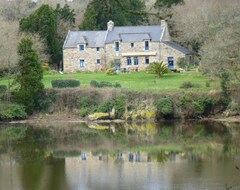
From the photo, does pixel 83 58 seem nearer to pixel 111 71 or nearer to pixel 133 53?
pixel 133 53

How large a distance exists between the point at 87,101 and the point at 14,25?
745 inches

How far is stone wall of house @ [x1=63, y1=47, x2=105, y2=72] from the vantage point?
226ft

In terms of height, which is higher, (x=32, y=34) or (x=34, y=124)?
(x=32, y=34)

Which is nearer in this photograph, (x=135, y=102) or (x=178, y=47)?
(x=135, y=102)

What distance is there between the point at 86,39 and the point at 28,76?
17432 mm

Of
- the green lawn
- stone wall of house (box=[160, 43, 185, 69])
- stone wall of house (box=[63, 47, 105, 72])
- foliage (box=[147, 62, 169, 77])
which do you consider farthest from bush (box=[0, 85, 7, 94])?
stone wall of house (box=[160, 43, 185, 69])

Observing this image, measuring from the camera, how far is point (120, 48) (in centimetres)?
6812

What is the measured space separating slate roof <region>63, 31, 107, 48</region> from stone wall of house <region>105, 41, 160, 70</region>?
4.03 ft

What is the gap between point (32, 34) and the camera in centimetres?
6525

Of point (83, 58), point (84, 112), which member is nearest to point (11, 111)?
point (84, 112)

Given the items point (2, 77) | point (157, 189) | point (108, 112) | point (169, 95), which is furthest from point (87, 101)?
point (157, 189)

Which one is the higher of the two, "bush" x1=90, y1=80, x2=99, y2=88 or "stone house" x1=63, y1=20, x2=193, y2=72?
"stone house" x1=63, y1=20, x2=193, y2=72

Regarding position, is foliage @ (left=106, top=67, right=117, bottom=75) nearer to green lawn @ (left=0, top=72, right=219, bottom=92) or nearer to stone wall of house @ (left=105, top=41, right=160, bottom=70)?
green lawn @ (left=0, top=72, right=219, bottom=92)

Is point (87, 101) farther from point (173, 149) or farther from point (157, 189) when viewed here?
point (157, 189)
